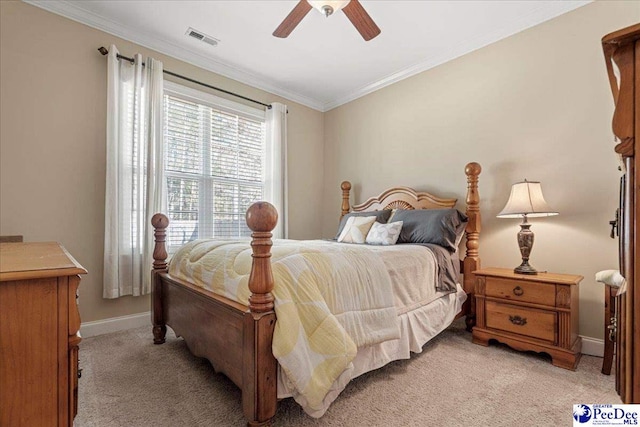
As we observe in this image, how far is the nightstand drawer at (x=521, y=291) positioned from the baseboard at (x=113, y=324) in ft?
10.2

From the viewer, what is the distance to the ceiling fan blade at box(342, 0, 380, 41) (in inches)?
79.7

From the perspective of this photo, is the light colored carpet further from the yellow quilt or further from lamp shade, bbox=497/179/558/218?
lamp shade, bbox=497/179/558/218

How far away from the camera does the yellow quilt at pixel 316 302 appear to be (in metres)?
1.35

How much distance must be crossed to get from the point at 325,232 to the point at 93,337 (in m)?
2.94

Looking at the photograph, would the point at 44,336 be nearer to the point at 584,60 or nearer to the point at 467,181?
the point at 467,181

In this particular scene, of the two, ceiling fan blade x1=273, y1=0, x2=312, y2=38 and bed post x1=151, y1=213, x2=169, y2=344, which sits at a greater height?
ceiling fan blade x1=273, y1=0, x2=312, y2=38

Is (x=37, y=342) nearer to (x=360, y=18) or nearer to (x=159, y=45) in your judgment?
(x=360, y=18)

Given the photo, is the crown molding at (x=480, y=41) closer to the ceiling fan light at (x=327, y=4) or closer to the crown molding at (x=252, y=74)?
the crown molding at (x=252, y=74)

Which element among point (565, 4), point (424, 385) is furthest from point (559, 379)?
point (565, 4)

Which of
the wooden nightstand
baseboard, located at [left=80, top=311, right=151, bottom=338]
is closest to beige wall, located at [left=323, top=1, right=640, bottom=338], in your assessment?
the wooden nightstand

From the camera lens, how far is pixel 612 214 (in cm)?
222

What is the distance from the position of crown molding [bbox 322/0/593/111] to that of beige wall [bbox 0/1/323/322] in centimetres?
271

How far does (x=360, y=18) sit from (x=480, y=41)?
1.59 metres

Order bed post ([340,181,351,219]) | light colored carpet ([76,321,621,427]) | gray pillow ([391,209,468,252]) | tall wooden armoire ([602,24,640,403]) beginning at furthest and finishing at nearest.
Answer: bed post ([340,181,351,219])
gray pillow ([391,209,468,252])
light colored carpet ([76,321,621,427])
tall wooden armoire ([602,24,640,403])
